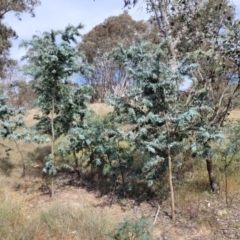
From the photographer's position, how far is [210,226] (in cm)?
515

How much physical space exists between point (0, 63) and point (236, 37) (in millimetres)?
13392

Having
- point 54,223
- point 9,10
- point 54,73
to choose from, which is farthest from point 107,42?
point 54,223

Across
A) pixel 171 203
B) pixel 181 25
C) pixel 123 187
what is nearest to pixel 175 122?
pixel 171 203

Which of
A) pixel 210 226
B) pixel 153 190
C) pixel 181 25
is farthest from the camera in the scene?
pixel 181 25

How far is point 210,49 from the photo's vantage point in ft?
20.2

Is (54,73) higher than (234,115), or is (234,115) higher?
(54,73)

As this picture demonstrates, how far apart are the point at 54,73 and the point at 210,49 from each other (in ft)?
8.87

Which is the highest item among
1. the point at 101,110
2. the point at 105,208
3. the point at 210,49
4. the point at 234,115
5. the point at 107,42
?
the point at 107,42

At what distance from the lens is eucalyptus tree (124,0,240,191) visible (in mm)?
5992

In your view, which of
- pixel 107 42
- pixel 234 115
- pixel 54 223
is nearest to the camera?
pixel 54 223

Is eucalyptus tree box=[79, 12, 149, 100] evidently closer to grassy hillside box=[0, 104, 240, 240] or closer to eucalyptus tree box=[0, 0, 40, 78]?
eucalyptus tree box=[0, 0, 40, 78]

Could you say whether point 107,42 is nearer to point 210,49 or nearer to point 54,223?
point 210,49

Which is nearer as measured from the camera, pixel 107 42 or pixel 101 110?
pixel 101 110

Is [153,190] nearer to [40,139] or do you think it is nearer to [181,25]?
[40,139]
